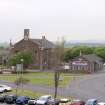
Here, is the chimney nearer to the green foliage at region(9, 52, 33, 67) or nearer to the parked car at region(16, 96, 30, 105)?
the green foliage at region(9, 52, 33, 67)

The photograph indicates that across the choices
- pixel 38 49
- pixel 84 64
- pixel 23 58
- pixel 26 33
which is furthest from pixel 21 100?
pixel 26 33

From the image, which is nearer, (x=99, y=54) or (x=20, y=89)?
(x=20, y=89)

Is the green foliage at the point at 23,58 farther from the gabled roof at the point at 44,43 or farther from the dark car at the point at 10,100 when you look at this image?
the dark car at the point at 10,100

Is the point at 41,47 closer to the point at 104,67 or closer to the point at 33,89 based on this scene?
the point at 104,67

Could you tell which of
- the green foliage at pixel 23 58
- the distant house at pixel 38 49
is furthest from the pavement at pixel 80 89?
the distant house at pixel 38 49

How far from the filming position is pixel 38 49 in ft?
438

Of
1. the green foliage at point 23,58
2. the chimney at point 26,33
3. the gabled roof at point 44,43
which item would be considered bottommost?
the green foliage at point 23,58

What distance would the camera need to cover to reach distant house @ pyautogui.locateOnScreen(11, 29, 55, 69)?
133 m

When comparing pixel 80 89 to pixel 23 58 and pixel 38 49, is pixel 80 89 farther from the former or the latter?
pixel 38 49

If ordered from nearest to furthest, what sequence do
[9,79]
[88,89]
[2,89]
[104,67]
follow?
[2,89], [88,89], [9,79], [104,67]

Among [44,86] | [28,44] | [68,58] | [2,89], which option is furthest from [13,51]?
[2,89]

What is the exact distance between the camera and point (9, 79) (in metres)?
101

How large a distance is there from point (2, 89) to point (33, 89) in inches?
270

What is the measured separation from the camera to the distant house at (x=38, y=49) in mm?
133125
